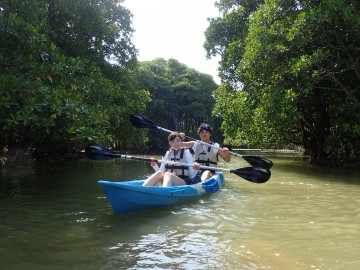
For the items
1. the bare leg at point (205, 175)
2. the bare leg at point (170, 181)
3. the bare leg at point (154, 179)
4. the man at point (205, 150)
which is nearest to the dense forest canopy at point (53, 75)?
the bare leg at point (154, 179)

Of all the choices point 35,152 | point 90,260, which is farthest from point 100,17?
point 90,260

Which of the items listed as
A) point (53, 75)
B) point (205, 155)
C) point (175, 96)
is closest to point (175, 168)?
point (205, 155)

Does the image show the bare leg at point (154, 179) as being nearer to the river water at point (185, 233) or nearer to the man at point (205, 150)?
the river water at point (185, 233)

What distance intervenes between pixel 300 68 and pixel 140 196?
22.1ft

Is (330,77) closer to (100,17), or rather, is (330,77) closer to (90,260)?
(100,17)

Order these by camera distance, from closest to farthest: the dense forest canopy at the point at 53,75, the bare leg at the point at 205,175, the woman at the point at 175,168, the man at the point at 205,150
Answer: the dense forest canopy at the point at 53,75 < the woman at the point at 175,168 < the bare leg at the point at 205,175 < the man at the point at 205,150

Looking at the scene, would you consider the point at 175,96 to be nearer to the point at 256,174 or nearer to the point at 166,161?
the point at 256,174

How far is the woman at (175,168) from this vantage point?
616cm

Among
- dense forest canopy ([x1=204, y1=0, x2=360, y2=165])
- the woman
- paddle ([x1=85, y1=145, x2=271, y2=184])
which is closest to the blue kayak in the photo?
the woman

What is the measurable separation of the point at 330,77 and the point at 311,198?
580cm

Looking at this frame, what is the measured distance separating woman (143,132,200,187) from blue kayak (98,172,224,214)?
25 centimetres

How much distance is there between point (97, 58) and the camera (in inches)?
532

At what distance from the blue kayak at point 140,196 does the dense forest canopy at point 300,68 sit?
5.60 meters

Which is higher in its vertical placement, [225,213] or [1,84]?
[1,84]
